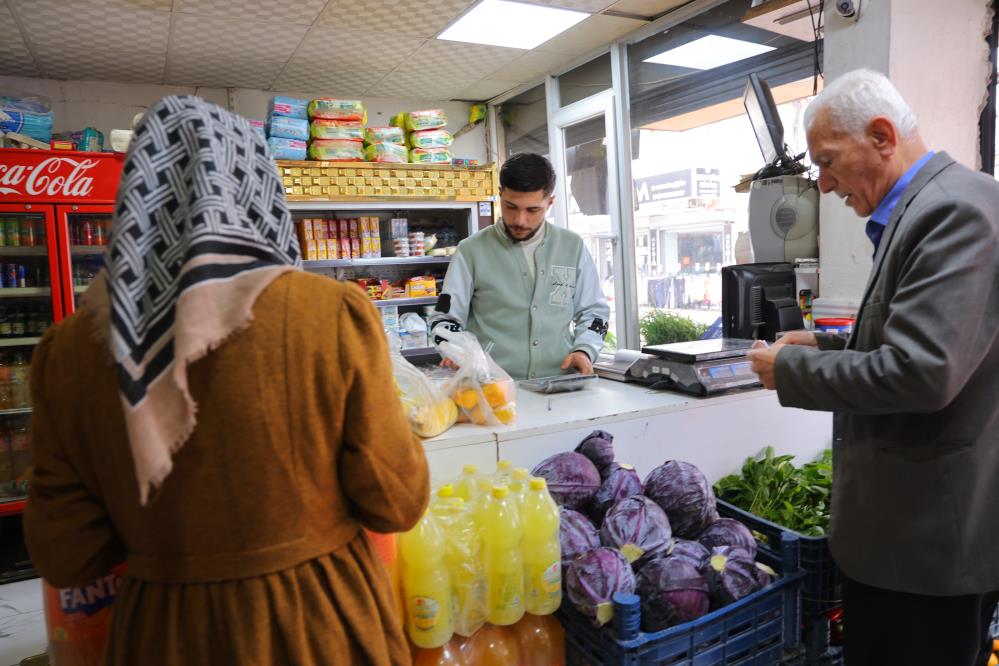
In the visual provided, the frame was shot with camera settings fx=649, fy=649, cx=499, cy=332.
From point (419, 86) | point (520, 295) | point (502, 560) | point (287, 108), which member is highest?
point (419, 86)

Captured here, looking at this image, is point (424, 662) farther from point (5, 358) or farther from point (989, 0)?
point (5, 358)

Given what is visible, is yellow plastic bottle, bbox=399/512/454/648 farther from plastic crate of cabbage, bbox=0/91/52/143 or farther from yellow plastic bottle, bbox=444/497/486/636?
plastic crate of cabbage, bbox=0/91/52/143

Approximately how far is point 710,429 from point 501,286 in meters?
1.16

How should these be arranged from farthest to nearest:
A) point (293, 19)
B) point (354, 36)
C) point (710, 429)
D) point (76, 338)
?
point (354, 36), point (293, 19), point (710, 429), point (76, 338)

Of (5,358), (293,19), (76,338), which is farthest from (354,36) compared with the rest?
(76,338)

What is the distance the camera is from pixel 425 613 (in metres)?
1.35

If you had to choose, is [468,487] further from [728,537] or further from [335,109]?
[335,109]

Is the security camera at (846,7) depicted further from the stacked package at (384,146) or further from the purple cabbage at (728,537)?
the stacked package at (384,146)

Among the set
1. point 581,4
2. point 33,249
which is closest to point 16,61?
point 33,249

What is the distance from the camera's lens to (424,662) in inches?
55.6

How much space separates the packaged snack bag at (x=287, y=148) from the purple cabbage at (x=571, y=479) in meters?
3.59

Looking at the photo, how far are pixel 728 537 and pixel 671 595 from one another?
0.30 metres

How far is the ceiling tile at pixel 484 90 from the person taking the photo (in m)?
5.77

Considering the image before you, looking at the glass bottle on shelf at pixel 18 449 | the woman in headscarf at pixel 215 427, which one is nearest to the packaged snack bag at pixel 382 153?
the glass bottle on shelf at pixel 18 449
